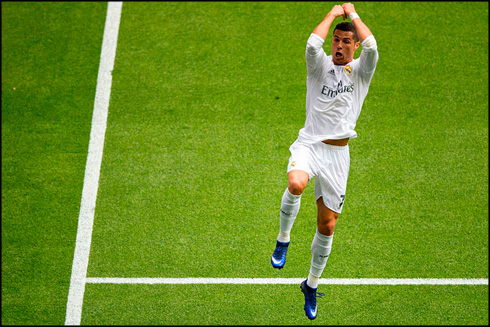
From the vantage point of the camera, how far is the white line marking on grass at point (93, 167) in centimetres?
688

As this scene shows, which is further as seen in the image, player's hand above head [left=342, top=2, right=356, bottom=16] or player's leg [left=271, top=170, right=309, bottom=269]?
player's leg [left=271, top=170, right=309, bottom=269]

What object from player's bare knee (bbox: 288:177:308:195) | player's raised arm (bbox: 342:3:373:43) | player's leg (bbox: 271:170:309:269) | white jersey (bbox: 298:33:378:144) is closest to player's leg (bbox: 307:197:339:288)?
player's leg (bbox: 271:170:309:269)

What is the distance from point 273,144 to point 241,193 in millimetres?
939

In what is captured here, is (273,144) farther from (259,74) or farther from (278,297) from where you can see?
(278,297)

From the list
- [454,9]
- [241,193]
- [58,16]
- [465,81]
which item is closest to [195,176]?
[241,193]

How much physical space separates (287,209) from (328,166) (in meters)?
0.59

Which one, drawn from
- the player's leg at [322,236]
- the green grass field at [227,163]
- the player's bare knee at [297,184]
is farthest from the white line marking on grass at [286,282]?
the player's bare knee at [297,184]

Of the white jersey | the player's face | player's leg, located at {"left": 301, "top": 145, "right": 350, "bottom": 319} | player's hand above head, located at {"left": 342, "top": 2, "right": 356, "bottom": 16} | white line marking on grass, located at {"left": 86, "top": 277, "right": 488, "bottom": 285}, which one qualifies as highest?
player's hand above head, located at {"left": 342, "top": 2, "right": 356, "bottom": 16}

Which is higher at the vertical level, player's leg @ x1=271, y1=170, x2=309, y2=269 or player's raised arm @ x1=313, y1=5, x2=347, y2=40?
player's raised arm @ x1=313, y1=5, x2=347, y2=40

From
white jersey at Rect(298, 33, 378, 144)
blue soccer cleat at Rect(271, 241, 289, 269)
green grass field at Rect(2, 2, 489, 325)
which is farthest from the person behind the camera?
green grass field at Rect(2, 2, 489, 325)

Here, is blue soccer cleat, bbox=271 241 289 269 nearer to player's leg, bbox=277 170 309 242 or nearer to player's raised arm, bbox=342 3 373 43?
player's leg, bbox=277 170 309 242

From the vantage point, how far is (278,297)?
6.80 m

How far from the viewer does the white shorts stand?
5020mm

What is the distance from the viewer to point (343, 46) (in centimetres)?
480
